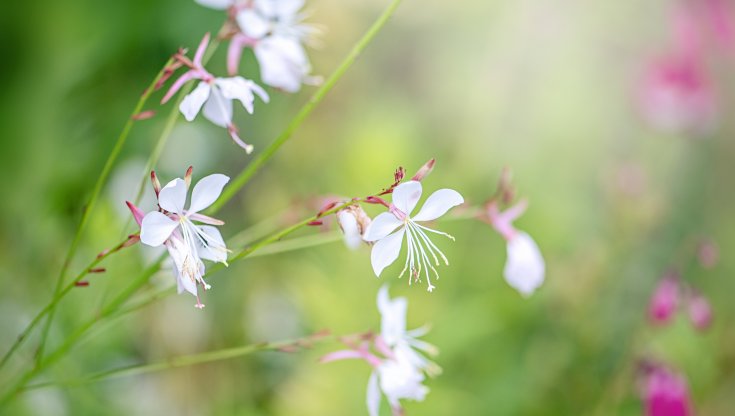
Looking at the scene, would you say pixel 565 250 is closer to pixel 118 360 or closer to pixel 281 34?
pixel 118 360

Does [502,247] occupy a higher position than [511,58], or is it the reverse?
[511,58]

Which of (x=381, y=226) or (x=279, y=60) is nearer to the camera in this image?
(x=381, y=226)

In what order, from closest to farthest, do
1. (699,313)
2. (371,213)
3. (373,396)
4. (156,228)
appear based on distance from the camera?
(156,228)
(373,396)
(699,313)
(371,213)

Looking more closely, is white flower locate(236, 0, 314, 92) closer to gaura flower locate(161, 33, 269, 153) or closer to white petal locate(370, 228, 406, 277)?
gaura flower locate(161, 33, 269, 153)

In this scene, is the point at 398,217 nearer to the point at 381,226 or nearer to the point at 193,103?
the point at 381,226

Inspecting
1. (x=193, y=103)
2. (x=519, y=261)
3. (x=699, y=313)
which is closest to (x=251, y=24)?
(x=193, y=103)

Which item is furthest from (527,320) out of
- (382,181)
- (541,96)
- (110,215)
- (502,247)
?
(110,215)

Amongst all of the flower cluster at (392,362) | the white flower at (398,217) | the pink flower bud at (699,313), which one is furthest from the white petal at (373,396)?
the pink flower bud at (699,313)
